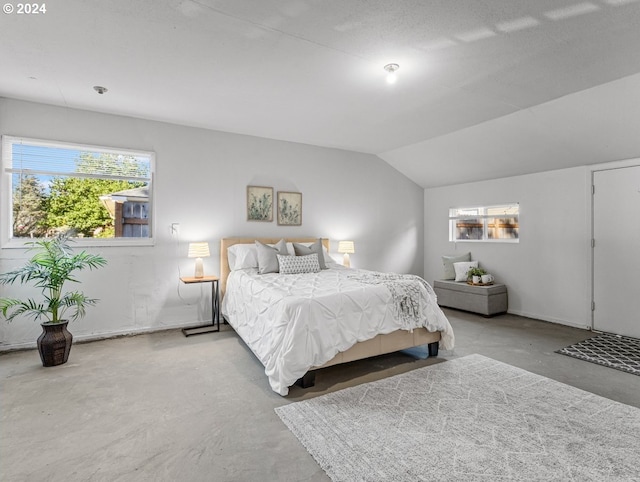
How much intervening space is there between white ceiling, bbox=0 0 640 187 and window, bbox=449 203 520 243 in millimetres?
1002

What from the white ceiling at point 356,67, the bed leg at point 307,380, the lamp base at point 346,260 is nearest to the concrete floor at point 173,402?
the bed leg at point 307,380

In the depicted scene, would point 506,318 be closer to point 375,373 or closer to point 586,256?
point 586,256

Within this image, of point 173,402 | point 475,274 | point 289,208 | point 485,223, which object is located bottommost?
point 173,402

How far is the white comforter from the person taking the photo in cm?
262

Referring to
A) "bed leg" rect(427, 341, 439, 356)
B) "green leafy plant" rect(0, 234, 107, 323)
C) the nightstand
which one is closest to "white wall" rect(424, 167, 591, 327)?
"bed leg" rect(427, 341, 439, 356)

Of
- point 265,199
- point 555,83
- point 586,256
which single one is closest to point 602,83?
point 555,83

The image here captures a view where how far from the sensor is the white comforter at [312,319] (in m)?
2.62

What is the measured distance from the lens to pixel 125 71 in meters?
3.01

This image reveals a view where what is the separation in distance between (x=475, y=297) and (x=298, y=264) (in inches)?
114

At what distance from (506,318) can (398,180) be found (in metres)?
3.05

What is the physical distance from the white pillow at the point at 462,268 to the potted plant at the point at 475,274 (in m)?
0.10

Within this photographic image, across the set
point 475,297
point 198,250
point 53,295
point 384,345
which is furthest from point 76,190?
point 475,297

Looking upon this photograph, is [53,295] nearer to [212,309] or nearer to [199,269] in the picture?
[199,269]

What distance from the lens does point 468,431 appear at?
2.14 m
